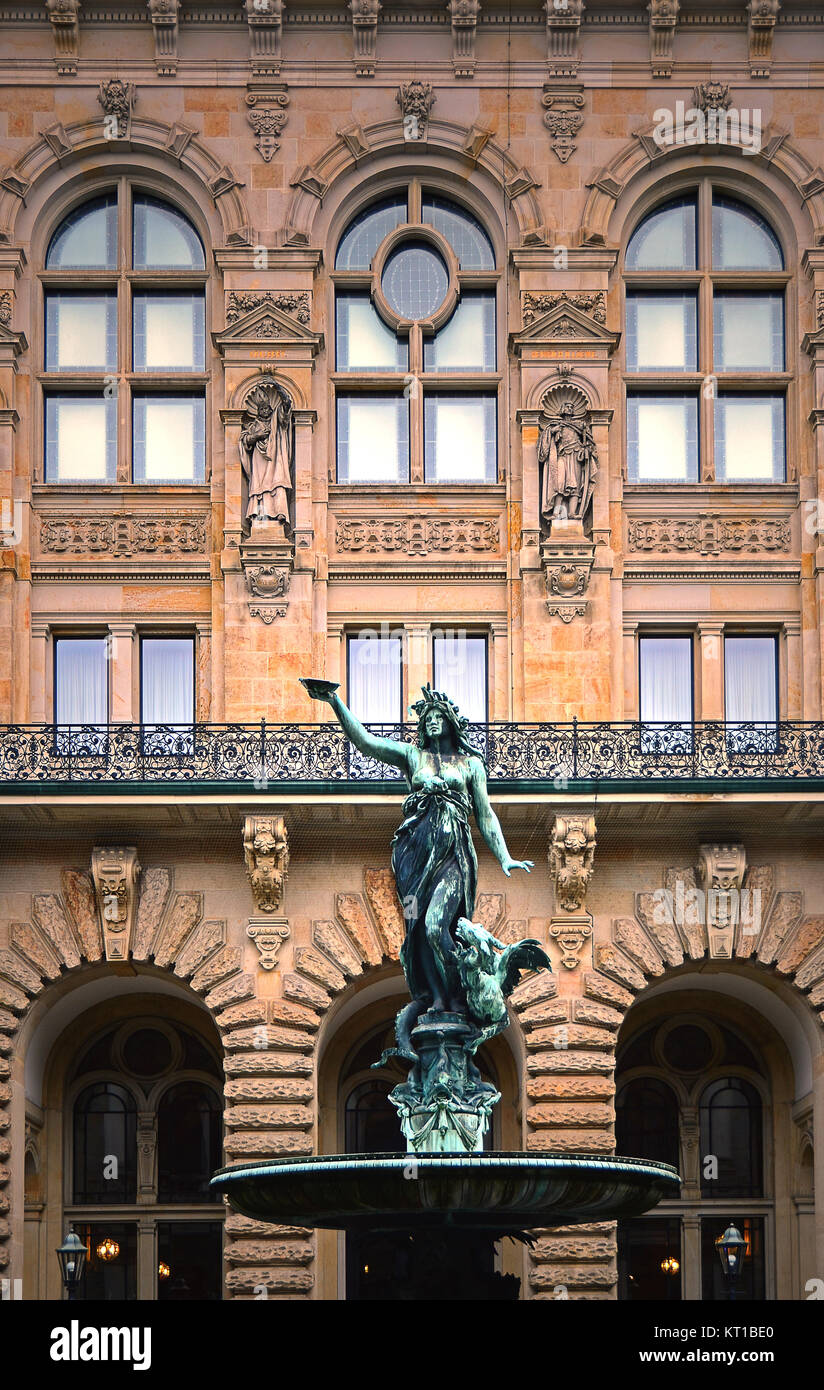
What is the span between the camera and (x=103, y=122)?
38531mm

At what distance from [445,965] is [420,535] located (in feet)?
59.8

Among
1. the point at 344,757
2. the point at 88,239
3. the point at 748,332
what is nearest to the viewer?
the point at 344,757

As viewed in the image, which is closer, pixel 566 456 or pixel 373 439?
pixel 566 456

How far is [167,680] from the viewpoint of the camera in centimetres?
3775

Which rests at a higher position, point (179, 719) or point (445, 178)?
point (445, 178)

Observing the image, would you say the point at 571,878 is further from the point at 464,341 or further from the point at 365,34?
the point at 365,34

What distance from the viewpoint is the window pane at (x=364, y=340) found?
127ft

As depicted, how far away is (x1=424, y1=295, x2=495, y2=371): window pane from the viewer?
38.8 metres

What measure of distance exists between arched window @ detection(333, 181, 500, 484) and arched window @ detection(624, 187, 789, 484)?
241 centimetres

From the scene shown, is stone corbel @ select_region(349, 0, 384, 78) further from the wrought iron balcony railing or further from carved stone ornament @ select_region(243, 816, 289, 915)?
carved stone ornament @ select_region(243, 816, 289, 915)

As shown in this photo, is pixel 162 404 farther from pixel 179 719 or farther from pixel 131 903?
pixel 131 903

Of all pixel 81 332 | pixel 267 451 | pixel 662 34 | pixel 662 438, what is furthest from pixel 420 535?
pixel 662 34
